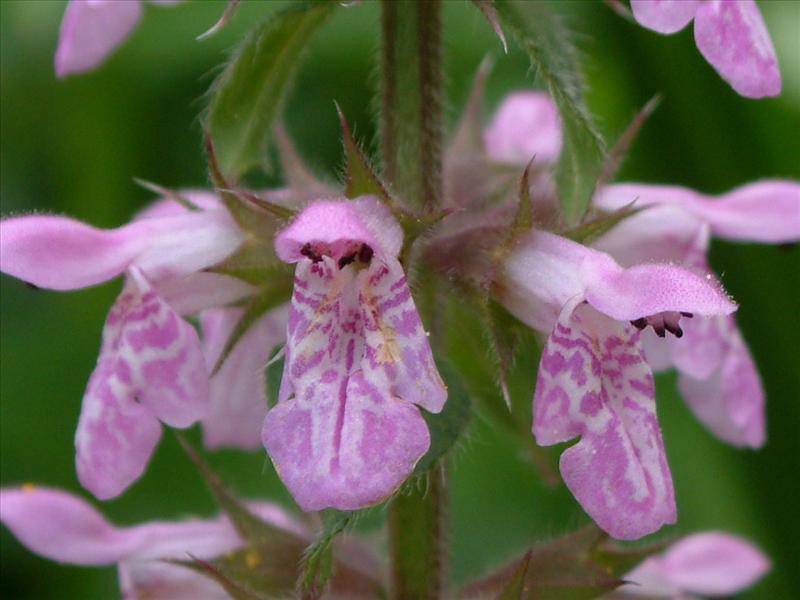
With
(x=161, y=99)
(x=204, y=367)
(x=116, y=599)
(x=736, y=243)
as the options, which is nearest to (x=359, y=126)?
(x=161, y=99)

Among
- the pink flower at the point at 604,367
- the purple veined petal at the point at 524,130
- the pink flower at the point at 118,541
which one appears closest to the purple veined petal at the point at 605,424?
the pink flower at the point at 604,367

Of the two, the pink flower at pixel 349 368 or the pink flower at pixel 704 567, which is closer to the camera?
the pink flower at pixel 349 368

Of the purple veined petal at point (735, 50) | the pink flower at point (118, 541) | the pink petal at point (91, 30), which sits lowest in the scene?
the pink flower at point (118, 541)

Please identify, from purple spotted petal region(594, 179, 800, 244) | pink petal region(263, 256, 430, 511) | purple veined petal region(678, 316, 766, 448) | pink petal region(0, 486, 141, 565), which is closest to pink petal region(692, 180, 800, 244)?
purple spotted petal region(594, 179, 800, 244)

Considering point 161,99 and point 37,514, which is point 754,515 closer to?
point 37,514

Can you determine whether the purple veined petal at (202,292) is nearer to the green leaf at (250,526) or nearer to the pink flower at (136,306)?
the pink flower at (136,306)

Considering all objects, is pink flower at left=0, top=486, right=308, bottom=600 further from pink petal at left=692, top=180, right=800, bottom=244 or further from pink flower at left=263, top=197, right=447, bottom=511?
pink petal at left=692, top=180, right=800, bottom=244

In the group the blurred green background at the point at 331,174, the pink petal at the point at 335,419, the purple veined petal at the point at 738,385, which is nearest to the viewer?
the pink petal at the point at 335,419
